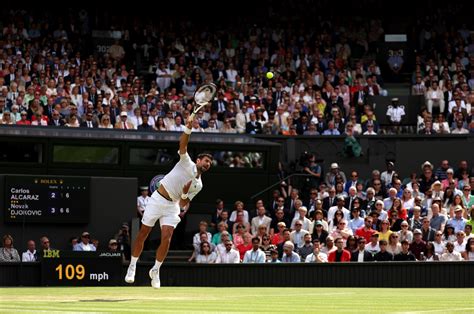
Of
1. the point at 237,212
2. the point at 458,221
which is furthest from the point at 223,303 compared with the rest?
the point at 237,212

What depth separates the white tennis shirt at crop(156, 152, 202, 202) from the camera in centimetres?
1600

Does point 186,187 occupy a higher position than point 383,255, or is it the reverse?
point 186,187

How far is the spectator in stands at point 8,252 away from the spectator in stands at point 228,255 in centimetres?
396

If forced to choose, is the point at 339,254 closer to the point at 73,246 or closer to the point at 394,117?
the point at 73,246

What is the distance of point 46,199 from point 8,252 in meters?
2.18

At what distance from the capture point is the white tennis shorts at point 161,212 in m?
16.4

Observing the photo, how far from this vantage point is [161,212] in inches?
647

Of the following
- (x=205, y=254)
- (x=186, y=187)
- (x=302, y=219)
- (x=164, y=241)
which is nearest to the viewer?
(x=186, y=187)

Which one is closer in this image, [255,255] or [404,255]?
[404,255]

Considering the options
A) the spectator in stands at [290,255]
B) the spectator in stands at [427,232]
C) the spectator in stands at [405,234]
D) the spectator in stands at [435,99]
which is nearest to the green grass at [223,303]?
the spectator in stands at [290,255]

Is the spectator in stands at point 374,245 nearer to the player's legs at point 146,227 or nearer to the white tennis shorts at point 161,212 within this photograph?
the white tennis shorts at point 161,212

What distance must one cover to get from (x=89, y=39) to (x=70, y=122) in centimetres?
702

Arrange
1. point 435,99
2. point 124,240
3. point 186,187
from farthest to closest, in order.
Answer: point 435,99 → point 124,240 → point 186,187

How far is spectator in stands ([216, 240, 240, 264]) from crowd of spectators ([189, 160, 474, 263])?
0.8 inches
